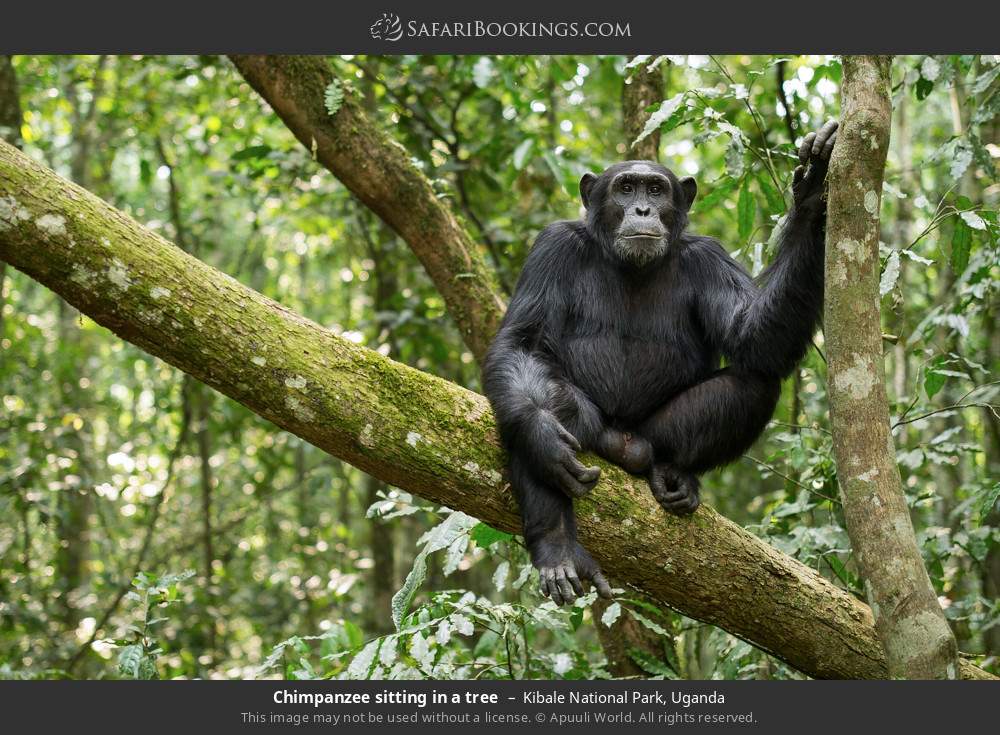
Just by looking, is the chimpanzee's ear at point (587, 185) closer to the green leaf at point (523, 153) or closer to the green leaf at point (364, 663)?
the green leaf at point (523, 153)

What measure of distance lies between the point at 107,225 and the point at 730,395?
3.27 metres

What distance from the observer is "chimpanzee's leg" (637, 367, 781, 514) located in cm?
505

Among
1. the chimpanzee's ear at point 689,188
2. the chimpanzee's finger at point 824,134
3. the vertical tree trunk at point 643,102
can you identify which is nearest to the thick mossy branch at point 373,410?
the chimpanzee's finger at point 824,134

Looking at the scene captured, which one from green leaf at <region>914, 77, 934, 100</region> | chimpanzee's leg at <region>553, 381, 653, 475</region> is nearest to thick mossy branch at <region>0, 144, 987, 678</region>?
chimpanzee's leg at <region>553, 381, 653, 475</region>

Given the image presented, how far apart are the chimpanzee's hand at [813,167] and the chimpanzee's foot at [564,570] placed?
206cm

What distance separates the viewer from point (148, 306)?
396cm

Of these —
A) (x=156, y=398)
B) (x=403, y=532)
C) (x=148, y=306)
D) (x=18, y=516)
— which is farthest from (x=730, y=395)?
(x=18, y=516)

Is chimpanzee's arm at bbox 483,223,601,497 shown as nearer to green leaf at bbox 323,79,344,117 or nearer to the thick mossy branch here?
the thick mossy branch

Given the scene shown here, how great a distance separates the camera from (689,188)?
19.4 feet

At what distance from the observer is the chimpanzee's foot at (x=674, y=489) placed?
179 inches

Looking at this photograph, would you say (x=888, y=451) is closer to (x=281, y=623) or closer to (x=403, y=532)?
(x=403, y=532)

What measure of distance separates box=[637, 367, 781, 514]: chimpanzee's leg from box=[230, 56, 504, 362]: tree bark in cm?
193

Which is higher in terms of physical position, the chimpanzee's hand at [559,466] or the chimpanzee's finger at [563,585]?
the chimpanzee's hand at [559,466]
